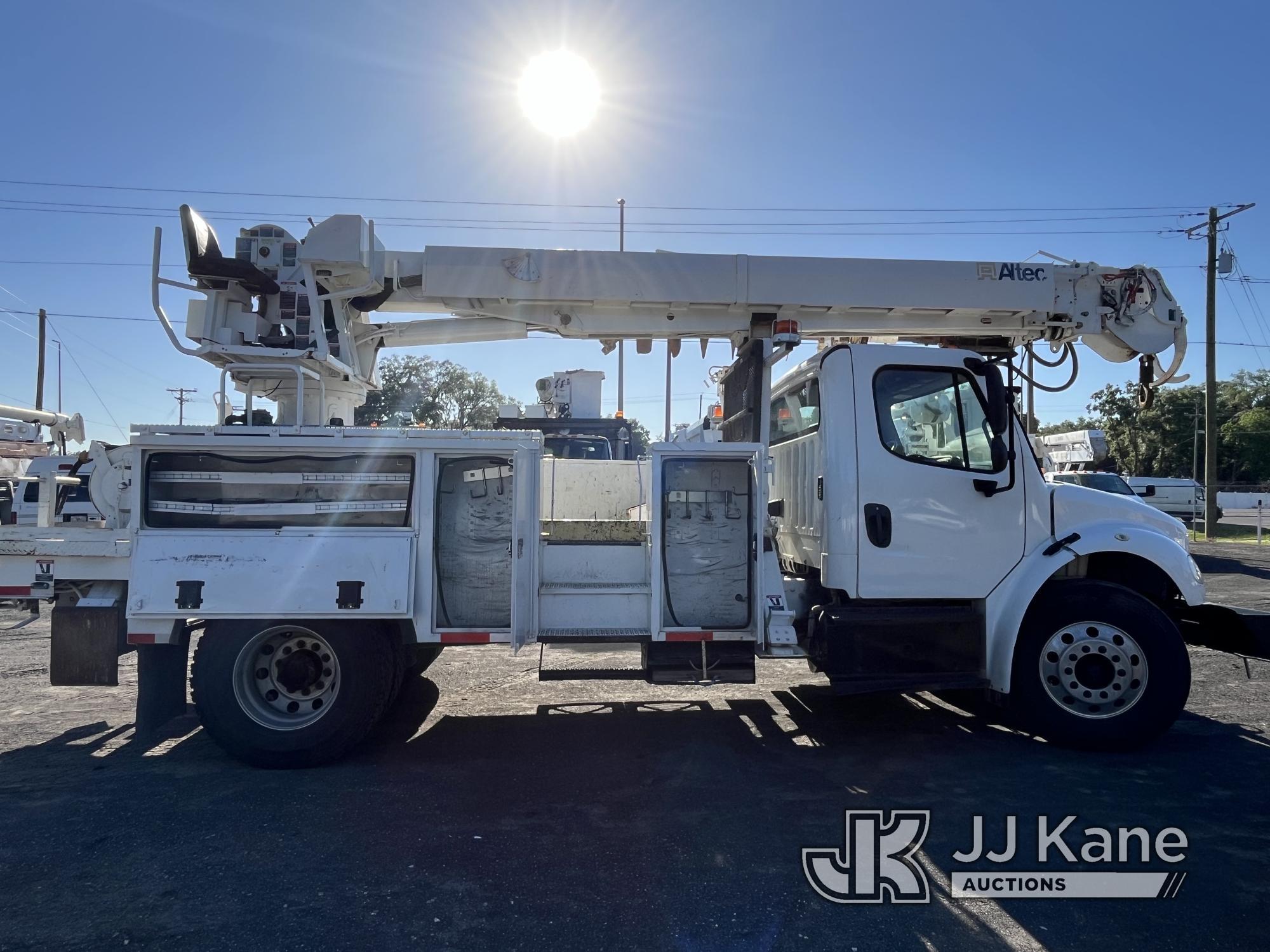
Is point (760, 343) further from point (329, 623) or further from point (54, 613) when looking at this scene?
point (54, 613)

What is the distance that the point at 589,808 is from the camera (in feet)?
14.4

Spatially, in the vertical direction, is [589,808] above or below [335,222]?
below

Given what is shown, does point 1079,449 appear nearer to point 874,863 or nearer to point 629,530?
point 629,530

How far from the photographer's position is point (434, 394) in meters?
29.9

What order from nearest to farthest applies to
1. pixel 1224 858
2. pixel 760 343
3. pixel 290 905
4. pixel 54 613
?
1. pixel 290 905
2. pixel 1224 858
3. pixel 54 613
4. pixel 760 343

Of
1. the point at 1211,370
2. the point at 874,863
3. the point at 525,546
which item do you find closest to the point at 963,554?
the point at 874,863

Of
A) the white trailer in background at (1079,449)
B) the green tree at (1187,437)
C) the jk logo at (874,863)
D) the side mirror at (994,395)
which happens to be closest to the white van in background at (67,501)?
the jk logo at (874,863)

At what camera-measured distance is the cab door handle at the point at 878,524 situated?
5238 millimetres

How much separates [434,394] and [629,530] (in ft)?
83.2

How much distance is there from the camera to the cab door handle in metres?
5.24

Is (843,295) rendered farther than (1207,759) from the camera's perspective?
Yes

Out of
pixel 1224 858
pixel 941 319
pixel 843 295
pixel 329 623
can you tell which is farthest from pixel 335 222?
pixel 1224 858

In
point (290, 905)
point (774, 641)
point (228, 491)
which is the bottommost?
point (290, 905)

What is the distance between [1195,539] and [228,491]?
1114 inches
